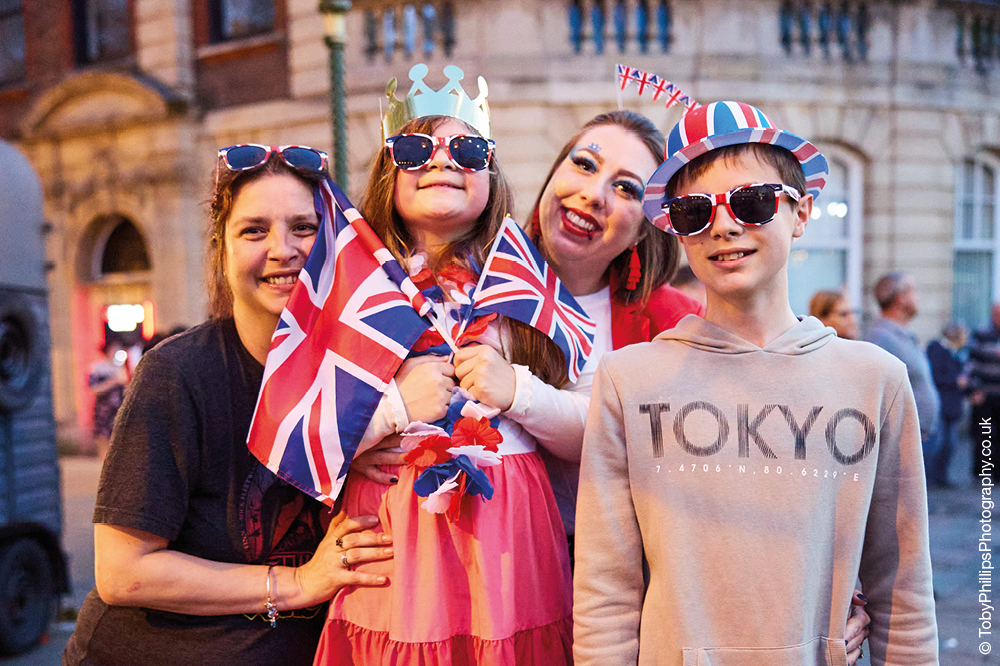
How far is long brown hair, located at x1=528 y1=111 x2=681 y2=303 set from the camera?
2.25 metres

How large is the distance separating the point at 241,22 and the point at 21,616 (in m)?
8.70

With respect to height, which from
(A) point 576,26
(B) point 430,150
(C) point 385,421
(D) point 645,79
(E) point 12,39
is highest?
(E) point 12,39

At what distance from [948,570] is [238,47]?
33.0 feet

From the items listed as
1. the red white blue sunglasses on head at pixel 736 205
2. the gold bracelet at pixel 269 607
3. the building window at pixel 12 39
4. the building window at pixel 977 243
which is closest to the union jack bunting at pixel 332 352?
the gold bracelet at pixel 269 607

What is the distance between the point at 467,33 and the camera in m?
8.58

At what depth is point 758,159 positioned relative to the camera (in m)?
1.51

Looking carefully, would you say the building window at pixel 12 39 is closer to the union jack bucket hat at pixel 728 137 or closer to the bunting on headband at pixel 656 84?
the bunting on headband at pixel 656 84

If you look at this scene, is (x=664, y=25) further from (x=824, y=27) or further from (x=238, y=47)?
(x=238, y=47)

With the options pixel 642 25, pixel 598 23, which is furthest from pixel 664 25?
pixel 598 23

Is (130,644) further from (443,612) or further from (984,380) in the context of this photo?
(984,380)

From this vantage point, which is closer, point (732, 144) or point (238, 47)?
point (732, 144)

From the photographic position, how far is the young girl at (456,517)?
1687 mm

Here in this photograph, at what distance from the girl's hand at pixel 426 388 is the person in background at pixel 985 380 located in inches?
308

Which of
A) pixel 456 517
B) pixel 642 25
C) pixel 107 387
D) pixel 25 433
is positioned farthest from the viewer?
pixel 107 387
